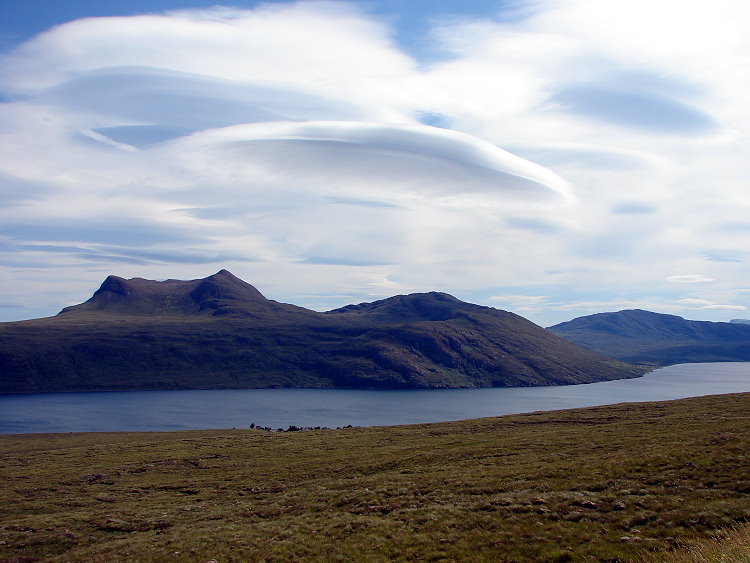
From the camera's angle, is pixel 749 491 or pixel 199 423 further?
pixel 199 423

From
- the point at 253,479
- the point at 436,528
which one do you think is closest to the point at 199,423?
the point at 253,479

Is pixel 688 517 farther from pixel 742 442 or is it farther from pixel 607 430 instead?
pixel 607 430

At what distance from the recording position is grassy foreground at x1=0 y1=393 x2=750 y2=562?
76.8ft

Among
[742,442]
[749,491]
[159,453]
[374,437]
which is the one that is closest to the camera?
[749,491]

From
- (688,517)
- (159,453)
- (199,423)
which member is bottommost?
(199,423)

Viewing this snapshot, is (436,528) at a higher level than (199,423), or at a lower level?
higher

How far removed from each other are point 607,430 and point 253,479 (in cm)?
4097

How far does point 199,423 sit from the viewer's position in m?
164

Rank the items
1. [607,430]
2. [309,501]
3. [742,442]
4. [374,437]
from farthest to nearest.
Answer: [374,437], [607,430], [309,501], [742,442]

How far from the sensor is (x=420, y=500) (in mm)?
33719

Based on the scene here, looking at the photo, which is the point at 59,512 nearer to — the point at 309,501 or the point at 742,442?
the point at 309,501

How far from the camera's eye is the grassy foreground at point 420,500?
76.8 ft

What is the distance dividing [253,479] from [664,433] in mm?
42595

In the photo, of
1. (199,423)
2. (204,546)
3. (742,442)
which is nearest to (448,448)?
(742,442)
